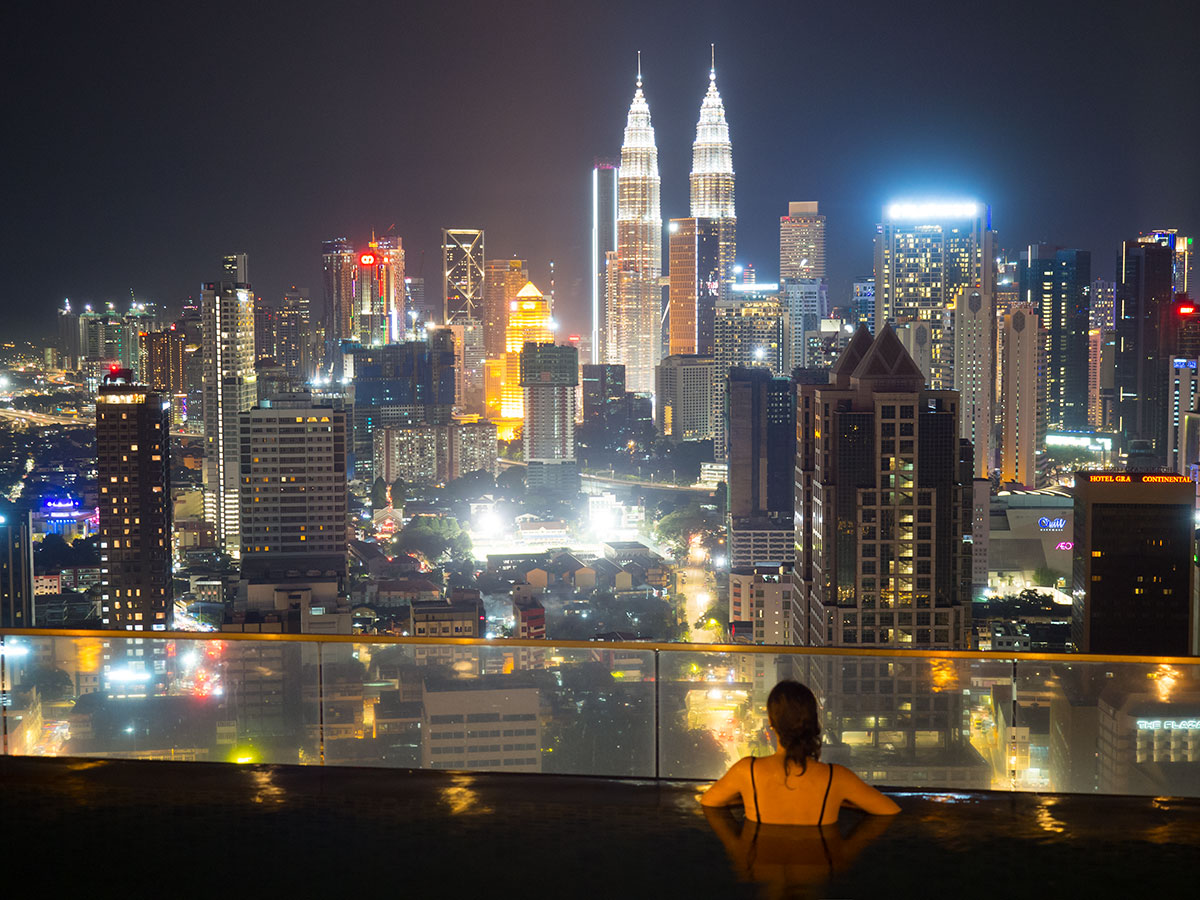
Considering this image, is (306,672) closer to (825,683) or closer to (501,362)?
(825,683)

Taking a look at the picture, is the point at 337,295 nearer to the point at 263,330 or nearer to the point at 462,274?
the point at 462,274

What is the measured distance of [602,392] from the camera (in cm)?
3453

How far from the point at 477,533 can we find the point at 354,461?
5.70 metres

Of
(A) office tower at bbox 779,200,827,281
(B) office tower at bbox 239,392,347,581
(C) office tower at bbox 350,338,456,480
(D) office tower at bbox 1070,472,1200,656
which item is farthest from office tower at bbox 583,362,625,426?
(D) office tower at bbox 1070,472,1200,656

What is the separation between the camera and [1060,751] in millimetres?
2189

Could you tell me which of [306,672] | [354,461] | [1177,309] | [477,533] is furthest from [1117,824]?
[1177,309]

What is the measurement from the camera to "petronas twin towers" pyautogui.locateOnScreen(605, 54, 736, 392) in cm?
4069

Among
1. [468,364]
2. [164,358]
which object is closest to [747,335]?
[468,364]

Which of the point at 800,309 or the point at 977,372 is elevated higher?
the point at 800,309

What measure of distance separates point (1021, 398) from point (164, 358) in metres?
17.8

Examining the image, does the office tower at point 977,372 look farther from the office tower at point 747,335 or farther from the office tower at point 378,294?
the office tower at point 378,294

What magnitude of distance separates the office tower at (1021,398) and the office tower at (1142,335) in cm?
163

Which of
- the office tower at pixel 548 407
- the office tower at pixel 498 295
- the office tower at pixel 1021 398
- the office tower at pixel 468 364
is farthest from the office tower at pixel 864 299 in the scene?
the office tower at pixel 498 295

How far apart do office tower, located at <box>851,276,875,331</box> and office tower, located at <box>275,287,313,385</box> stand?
14.3 meters
